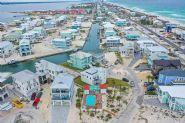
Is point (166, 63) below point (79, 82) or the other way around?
the other way around

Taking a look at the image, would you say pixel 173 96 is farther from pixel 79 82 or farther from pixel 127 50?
pixel 127 50

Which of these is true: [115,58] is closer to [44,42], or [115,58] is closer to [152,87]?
[152,87]

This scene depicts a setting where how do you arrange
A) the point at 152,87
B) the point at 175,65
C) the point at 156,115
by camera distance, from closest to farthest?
the point at 156,115 → the point at 152,87 → the point at 175,65

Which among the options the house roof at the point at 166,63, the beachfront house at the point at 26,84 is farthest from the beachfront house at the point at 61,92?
the house roof at the point at 166,63

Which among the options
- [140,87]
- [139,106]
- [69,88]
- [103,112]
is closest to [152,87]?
[140,87]

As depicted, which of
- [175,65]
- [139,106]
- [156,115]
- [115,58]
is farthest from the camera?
[115,58]

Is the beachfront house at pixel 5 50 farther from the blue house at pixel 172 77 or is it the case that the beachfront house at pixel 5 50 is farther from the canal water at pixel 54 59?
the blue house at pixel 172 77

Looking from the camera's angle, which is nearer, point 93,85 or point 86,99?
point 86,99

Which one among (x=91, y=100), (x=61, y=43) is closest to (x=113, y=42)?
(x=61, y=43)

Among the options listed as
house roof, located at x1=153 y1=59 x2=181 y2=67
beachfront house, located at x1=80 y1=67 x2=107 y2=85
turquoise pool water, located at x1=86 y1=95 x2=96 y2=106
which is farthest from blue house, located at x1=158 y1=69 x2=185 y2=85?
turquoise pool water, located at x1=86 y1=95 x2=96 y2=106
